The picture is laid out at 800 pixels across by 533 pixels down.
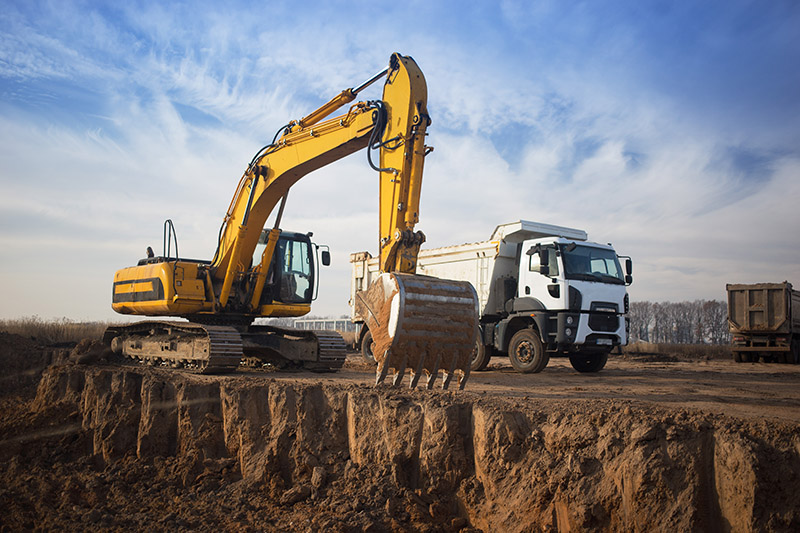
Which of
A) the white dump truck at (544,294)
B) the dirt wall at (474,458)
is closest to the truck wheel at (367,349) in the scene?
the white dump truck at (544,294)

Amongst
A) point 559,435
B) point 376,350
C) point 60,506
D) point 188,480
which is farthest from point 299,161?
point 559,435

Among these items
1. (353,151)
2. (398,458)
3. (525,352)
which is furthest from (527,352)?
(398,458)

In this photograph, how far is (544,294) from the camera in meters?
13.0

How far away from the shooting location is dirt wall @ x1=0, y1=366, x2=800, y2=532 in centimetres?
469

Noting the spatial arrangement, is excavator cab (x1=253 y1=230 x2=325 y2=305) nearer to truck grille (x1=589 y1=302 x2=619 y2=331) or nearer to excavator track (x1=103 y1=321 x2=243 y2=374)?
excavator track (x1=103 y1=321 x2=243 y2=374)

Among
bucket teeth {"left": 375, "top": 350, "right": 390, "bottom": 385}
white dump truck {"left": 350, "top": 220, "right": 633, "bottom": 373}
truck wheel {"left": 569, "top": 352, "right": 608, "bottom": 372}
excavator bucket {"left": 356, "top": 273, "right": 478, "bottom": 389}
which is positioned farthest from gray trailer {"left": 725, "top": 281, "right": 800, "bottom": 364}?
bucket teeth {"left": 375, "top": 350, "right": 390, "bottom": 385}

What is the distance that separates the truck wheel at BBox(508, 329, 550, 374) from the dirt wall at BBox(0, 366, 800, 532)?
6.50 metres

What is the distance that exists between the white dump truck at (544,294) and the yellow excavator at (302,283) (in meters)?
3.14

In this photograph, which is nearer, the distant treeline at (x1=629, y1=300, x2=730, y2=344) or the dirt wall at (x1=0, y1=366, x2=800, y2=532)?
the dirt wall at (x1=0, y1=366, x2=800, y2=532)

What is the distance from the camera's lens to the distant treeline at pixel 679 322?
5334cm

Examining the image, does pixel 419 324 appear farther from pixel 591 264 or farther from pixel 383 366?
pixel 591 264

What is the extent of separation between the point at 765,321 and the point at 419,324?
17.6 metres

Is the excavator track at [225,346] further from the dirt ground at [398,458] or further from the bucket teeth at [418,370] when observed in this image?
the bucket teeth at [418,370]

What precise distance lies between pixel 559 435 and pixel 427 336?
2.11 meters
